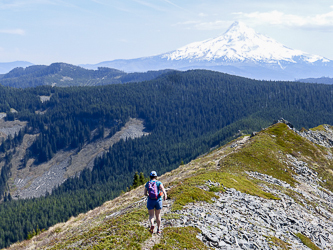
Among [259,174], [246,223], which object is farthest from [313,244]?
[259,174]

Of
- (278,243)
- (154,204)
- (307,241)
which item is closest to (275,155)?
(307,241)

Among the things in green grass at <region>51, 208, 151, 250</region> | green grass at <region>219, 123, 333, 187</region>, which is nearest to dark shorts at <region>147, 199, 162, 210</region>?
green grass at <region>51, 208, 151, 250</region>

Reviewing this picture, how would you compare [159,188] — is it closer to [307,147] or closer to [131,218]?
[131,218]

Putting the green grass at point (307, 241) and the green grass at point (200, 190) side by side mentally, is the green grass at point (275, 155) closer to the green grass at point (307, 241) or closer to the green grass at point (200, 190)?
the green grass at point (200, 190)

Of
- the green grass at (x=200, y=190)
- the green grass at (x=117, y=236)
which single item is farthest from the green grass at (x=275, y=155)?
the green grass at (x=117, y=236)

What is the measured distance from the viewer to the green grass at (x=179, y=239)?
51.0 ft

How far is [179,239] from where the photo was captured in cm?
1620

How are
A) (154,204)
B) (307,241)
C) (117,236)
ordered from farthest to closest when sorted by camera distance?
(307,241) < (117,236) < (154,204)

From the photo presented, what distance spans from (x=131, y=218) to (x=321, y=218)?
85.2 ft

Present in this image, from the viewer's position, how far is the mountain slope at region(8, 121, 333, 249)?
A: 17.1 meters

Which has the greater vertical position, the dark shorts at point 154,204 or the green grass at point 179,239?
the dark shorts at point 154,204

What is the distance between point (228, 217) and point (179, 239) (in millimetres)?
6837

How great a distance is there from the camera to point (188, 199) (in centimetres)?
2250

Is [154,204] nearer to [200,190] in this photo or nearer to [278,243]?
[200,190]
